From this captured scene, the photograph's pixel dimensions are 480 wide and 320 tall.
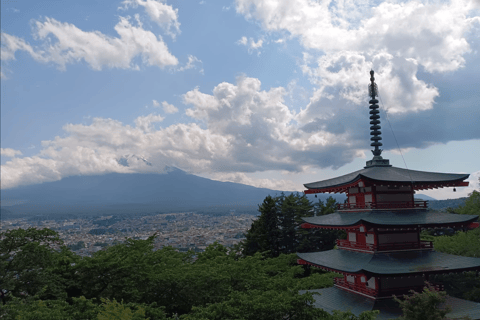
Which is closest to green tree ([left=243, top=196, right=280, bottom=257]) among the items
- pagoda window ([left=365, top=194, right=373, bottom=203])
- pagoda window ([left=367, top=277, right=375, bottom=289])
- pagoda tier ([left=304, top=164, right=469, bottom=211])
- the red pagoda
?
the red pagoda

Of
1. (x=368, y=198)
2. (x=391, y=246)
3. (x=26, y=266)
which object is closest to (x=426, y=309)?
(x=391, y=246)

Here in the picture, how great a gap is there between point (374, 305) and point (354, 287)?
A: 2.05 meters

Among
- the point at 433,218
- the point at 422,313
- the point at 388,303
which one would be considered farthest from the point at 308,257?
the point at 422,313

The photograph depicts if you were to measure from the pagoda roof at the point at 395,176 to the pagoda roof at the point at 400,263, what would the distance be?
3713 millimetres

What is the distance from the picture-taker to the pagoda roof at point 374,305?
47.7 ft

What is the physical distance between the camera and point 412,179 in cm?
1753

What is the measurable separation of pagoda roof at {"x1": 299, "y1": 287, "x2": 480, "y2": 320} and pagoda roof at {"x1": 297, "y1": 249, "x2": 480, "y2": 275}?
1.62m

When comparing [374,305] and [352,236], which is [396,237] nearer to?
[352,236]

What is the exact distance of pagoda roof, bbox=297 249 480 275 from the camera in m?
15.4

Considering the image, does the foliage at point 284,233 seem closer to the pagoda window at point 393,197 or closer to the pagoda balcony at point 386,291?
the pagoda window at point 393,197

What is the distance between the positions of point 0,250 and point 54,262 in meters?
3.23

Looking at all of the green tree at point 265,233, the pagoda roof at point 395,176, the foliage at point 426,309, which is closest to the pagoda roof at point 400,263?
the foliage at point 426,309

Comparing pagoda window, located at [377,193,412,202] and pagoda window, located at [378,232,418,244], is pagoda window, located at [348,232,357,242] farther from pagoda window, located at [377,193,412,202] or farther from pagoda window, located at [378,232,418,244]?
pagoda window, located at [377,193,412,202]

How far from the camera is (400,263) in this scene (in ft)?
52.5
